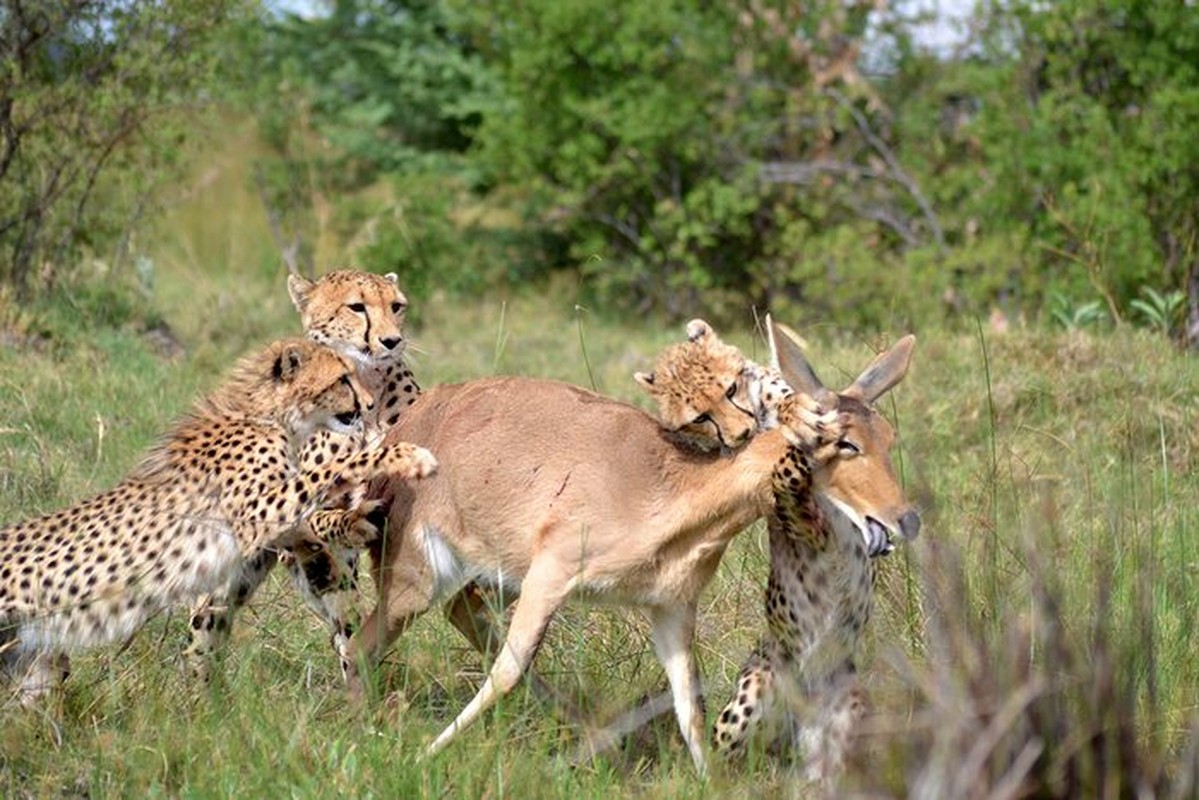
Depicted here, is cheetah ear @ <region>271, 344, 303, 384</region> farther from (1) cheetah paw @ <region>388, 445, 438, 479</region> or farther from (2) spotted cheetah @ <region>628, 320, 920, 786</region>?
(2) spotted cheetah @ <region>628, 320, 920, 786</region>

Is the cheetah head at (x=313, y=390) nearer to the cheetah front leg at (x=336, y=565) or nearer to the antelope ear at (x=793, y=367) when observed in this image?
the cheetah front leg at (x=336, y=565)

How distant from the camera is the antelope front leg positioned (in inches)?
196

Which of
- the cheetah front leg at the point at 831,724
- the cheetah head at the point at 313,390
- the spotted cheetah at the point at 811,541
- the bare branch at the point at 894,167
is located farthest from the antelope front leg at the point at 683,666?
the bare branch at the point at 894,167

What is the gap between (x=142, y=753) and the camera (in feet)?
14.9

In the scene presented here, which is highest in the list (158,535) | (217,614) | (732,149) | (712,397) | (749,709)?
(712,397)

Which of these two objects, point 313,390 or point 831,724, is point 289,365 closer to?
point 313,390

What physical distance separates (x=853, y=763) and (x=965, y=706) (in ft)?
1.47

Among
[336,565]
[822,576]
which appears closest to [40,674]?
[336,565]

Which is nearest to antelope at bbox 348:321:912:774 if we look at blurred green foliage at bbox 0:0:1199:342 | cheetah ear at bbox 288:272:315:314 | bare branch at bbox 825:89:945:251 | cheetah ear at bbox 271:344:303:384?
cheetah ear at bbox 271:344:303:384

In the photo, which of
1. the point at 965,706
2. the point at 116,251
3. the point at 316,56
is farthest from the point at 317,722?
the point at 316,56

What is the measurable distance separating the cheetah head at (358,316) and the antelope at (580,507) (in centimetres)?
117

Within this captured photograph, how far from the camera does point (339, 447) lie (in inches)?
228

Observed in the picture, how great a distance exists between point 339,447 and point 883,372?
5.77 ft

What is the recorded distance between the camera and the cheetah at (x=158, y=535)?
17.1 ft
